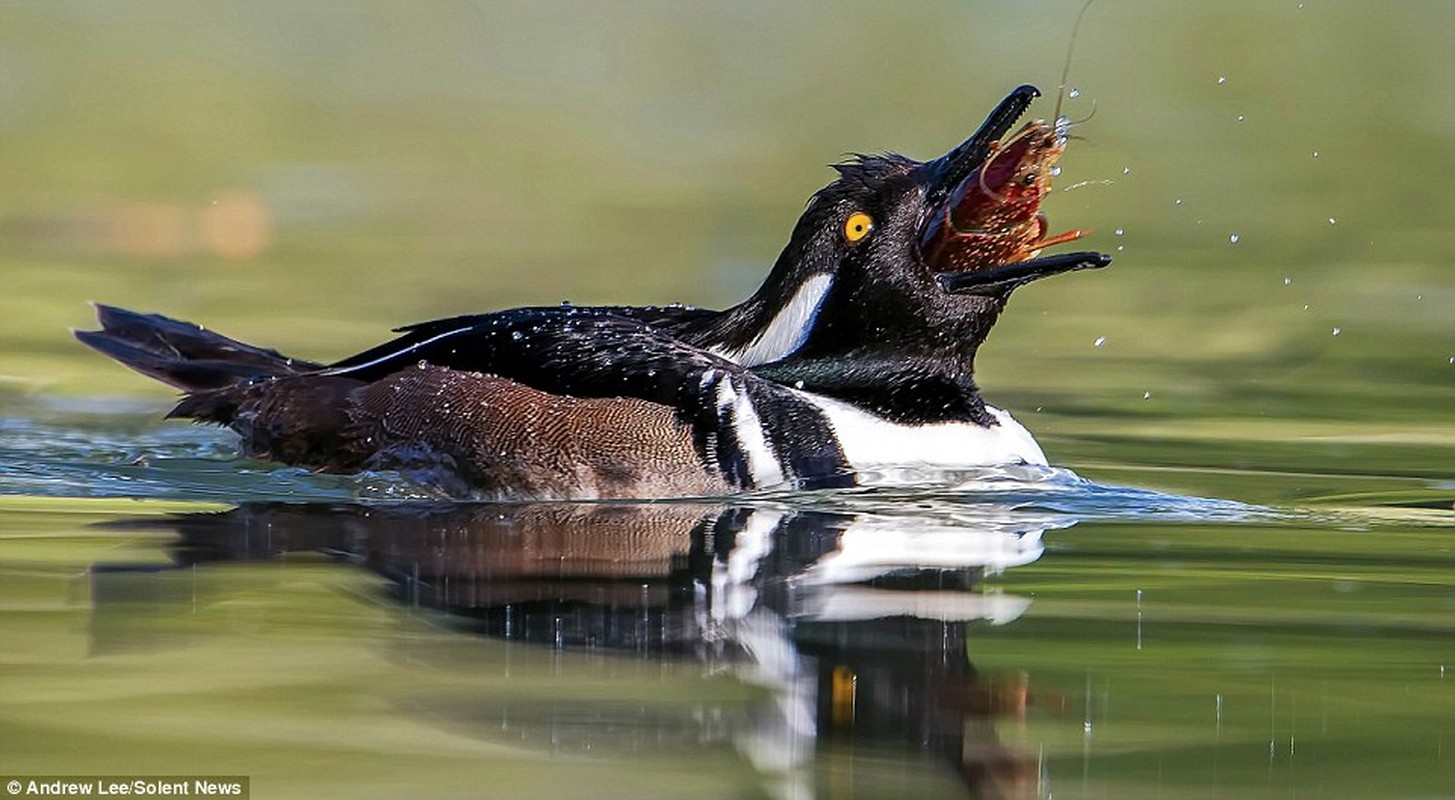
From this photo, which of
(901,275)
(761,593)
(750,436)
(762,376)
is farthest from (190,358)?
(761,593)

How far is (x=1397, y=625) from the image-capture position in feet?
20.5

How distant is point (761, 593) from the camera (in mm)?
6500

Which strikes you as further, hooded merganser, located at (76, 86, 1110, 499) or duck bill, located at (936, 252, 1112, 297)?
hooded merganser, located at (76, 86, 1110, 499)

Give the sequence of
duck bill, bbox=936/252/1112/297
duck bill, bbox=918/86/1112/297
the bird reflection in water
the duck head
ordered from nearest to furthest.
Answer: the bird reflection in water < duck bill, bbox=936/252/1112/297 < duck bill, bbox=918/86/1112/297 < the duck head

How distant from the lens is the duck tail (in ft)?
31.4

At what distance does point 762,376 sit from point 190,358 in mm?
2392

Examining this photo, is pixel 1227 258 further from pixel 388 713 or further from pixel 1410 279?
pixel 388 713

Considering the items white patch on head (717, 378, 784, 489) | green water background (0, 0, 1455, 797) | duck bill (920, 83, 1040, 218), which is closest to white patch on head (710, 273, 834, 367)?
white patch on head (717, 378, 784, 489)

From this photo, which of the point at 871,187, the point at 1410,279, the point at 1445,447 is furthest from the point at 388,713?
the point at 1410,279

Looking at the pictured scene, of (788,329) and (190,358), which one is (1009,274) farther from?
(190,358)

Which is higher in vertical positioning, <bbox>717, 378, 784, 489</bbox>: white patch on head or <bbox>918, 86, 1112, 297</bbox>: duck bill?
<bbox>918, 86, 1112, 297</bbox>: duck bill

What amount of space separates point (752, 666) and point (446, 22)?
56.1 ft

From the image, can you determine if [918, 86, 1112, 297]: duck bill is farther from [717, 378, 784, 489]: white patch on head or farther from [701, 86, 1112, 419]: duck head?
[717, 378, 784, 489]: white patch on head

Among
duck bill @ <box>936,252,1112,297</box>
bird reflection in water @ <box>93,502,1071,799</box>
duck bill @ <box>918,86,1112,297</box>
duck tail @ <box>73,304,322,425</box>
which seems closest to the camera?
bird reflection in water @ <box>93,502,1071,799</box>
